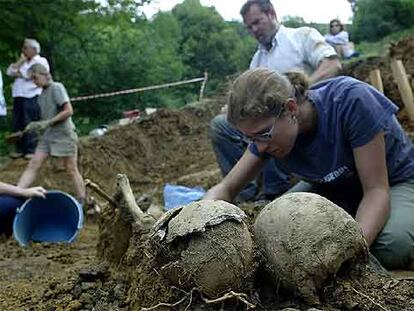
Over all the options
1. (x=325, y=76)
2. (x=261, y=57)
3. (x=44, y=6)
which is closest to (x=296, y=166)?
(x=325, y=76)

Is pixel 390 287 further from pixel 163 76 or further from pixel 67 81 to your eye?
pixel 163 76

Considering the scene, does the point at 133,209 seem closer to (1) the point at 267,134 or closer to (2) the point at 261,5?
(1) the point at 267,134

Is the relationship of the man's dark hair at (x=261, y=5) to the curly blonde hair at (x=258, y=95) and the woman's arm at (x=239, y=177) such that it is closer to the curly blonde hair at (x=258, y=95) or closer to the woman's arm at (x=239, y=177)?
the woman's arm at (x=239, y=177)

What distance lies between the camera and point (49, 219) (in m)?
5.32

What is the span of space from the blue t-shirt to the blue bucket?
2.33 meters

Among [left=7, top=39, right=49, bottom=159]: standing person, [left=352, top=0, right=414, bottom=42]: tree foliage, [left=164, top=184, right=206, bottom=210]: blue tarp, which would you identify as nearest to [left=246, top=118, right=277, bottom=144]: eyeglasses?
[left=164, top=184, right=206, bottom=210]: blue tarp

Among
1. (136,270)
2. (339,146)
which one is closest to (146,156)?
(339,146)

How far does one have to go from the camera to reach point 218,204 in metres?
2.02

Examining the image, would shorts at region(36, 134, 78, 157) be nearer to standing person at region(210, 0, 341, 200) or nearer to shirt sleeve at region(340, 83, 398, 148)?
standing person at region(210, 0, 341, 200)

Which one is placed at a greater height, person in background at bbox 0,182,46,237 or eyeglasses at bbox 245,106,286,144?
eyeglasses at bbox 245,106,286,144

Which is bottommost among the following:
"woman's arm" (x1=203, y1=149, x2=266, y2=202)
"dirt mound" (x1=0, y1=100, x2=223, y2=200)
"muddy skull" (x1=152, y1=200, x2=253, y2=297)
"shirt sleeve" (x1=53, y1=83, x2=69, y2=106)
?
"dirt mound" (x1=0, y1=100, x2=223, y2=200)

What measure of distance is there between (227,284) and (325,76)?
281 centimetres

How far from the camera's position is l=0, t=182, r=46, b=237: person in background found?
4.73 meters

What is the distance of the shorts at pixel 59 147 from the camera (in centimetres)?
651
